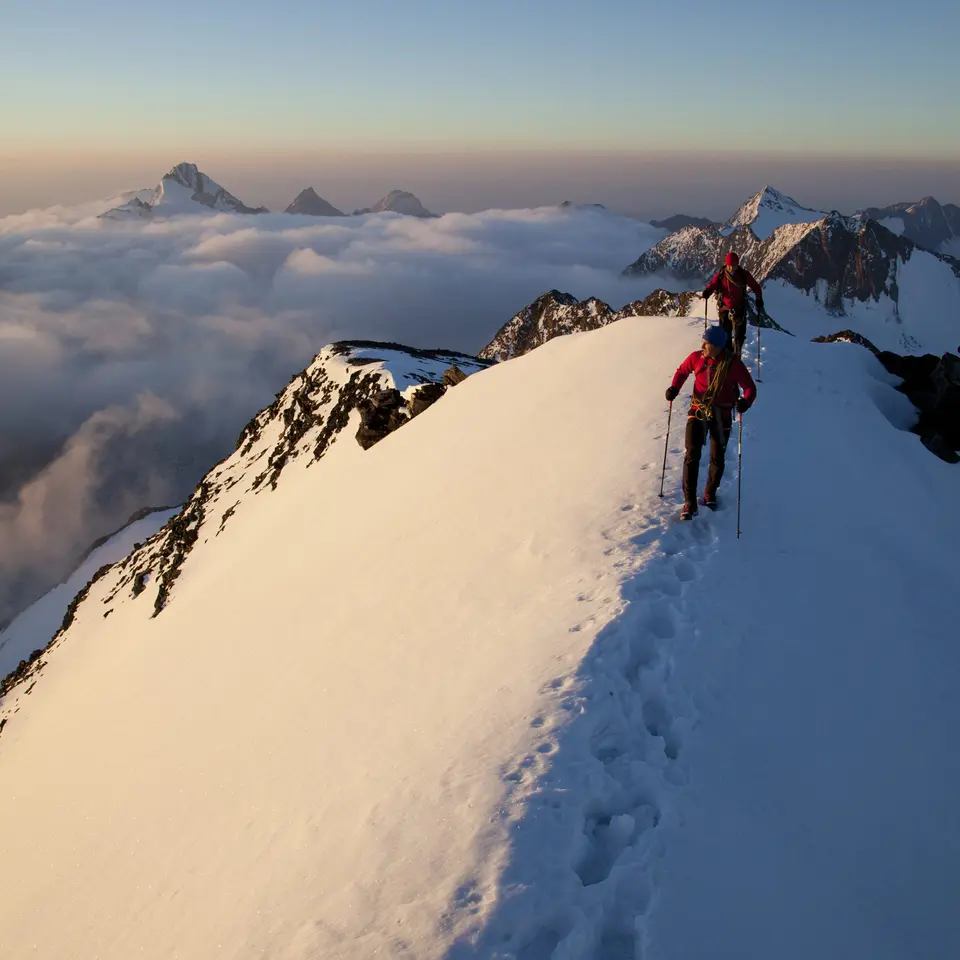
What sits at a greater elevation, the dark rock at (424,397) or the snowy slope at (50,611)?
the dark rock at (424,397)

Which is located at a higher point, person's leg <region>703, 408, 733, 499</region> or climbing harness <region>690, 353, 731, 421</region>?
climbing harness <region>690, 353, 731, 421</region>

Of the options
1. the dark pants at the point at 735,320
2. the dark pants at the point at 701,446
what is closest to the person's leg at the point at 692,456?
the dark pants at the point at 701,446

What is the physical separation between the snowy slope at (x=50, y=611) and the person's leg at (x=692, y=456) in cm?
8106

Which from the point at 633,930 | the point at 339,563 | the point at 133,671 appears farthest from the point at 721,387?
the point at 133,671

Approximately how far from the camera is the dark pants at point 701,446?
418 inches

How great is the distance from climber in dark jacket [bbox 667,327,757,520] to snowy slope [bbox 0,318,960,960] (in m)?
A: 0.81

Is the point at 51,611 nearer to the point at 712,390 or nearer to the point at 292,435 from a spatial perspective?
the point at 292,435

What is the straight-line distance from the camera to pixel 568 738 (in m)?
6.76

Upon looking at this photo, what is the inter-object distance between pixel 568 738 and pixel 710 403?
6.52 metres

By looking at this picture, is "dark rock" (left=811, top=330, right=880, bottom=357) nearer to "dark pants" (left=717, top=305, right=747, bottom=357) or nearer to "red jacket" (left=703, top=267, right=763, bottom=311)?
"dark pants" (left=717, top=305, right=747, bottom=357)

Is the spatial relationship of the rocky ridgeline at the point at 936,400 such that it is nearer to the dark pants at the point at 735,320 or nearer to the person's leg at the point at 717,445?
the dark pants at the point at 735,320

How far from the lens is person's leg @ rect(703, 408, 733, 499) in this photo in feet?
35.4

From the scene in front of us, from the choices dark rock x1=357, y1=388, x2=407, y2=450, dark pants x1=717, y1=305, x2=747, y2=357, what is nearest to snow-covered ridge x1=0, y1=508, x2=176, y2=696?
dark rock x1=357, y1=388, x2=407, y2=450

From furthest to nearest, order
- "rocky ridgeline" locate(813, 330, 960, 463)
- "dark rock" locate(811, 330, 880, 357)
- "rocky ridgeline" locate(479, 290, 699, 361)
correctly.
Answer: "rocky ridgeline" locate(479, 290, 699, 361) → "dark rock" locate(811, 330, 880, 357) → "rocky ridgeline" locate(813, 330, 960, 463)
